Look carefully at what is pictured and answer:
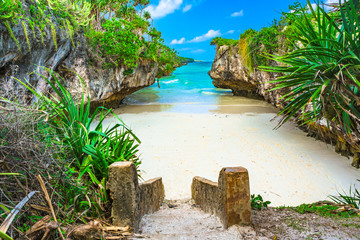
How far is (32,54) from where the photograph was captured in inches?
229

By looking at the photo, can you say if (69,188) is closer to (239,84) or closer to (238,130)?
(238,130)

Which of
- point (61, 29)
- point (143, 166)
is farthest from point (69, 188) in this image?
point (61, 29)

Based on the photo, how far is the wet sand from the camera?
4988 millimetres

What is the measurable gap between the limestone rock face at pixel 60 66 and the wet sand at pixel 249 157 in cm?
236

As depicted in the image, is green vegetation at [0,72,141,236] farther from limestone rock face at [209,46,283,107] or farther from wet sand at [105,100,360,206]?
limestone rock face at [209,46,283,107]

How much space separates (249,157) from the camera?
643 cm

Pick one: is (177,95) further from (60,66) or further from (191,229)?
(191,229)

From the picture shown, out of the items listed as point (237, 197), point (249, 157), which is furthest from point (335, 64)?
point (249, 157)

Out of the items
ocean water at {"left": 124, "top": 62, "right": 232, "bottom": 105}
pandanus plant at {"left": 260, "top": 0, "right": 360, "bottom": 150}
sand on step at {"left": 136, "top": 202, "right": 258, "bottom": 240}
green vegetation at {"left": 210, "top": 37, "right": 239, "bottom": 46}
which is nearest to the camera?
sand on step at {"left": 136, "top": 202, "right": 258, "bottom": 240}

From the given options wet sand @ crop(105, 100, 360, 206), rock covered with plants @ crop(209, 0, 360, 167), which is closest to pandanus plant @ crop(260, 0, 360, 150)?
rock covered with plants @ crop(209, 0, 360, 167)

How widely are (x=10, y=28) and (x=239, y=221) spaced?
5527 mm

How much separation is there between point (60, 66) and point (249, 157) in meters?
6.70

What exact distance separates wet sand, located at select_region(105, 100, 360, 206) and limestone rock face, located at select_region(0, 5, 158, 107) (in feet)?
7.75

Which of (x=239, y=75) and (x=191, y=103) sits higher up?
(x=239, y=75)
